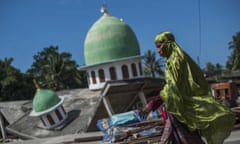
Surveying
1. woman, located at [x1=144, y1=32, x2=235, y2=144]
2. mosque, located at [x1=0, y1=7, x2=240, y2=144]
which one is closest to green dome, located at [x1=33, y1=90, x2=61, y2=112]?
mosque, located at [x1=0, y1=7, x2=240, y2=144]

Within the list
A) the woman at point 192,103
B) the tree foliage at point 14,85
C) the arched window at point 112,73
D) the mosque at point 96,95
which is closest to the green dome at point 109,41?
the mosque at point 96,95

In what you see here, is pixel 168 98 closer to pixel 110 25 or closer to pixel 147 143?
pixel 147 143

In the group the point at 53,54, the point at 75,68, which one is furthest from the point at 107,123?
the point at 53,54

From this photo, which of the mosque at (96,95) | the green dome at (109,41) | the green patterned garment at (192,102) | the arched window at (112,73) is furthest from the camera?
the arched window at (112,73)

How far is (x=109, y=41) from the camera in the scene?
1010 inches

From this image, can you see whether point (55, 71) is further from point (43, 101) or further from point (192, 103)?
point (192, 103)

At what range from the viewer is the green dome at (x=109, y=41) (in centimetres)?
2555

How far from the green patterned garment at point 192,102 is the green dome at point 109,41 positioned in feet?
74.1

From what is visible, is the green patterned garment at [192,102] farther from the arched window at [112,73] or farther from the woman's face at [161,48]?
the arched window at [112,73]

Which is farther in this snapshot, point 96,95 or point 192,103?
point 96,95

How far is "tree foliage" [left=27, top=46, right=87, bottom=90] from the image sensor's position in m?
48.8

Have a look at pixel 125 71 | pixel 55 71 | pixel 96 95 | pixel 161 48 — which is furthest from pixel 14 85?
pixel 161 48

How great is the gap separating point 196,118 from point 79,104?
22.3 meters

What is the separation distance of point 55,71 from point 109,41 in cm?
2507
